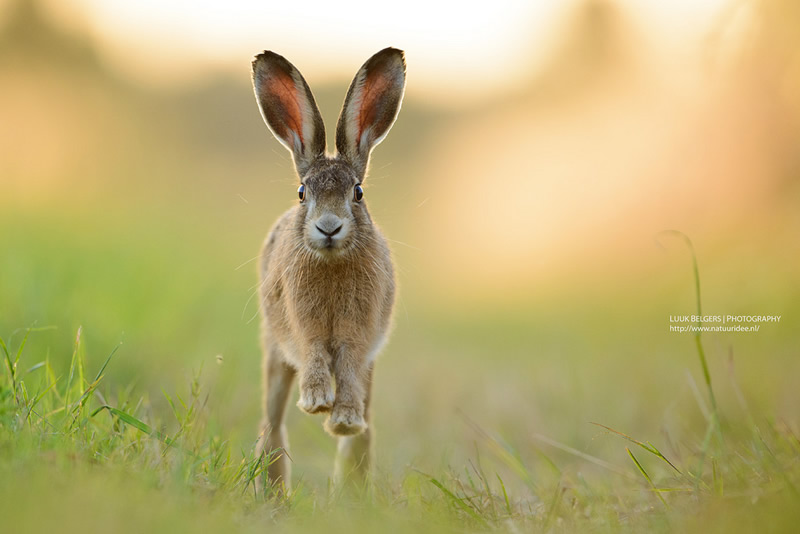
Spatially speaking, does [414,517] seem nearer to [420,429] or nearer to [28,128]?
[420,429]

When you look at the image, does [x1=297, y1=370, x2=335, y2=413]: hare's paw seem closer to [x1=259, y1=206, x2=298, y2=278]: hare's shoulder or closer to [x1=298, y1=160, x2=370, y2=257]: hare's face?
[x1=298, y1=160, x2=370, y2=257]: hare's face

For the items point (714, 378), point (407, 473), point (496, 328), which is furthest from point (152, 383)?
point (496, 328)

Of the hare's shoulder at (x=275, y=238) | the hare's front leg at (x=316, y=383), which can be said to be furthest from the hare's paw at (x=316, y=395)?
the hare's shoulder at (x=275, y=238)

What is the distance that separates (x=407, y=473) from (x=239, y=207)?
9.02m

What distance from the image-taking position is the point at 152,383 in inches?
255

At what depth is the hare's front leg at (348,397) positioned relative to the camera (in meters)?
4.62

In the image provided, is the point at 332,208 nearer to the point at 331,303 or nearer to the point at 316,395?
the point at 331,303

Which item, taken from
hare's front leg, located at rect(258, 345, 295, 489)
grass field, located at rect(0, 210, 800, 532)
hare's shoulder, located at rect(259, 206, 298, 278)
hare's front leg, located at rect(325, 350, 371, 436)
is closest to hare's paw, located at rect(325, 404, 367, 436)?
hare's front leg, located at rect(325, 350, 371, 436)

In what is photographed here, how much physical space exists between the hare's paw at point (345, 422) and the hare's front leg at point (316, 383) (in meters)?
0.07

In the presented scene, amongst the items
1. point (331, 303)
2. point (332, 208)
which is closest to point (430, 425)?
point (331, 303)

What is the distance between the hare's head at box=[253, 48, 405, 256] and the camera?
5.18 meters

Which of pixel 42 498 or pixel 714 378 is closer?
pixel 42 498

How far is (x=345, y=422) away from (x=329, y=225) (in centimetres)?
114

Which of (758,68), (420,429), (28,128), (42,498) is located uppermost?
(758,68)
